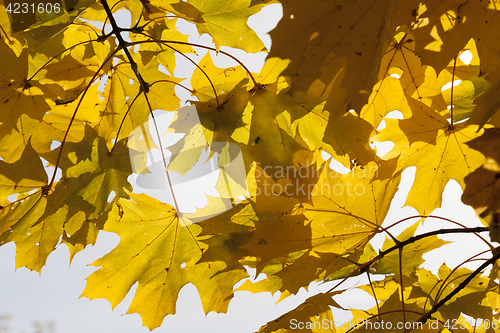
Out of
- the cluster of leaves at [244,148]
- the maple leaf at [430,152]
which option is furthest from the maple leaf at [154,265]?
the maple leaf at [430,152]

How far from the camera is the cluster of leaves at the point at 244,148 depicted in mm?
834

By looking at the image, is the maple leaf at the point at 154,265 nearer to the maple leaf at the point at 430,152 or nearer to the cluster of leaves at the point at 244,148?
the cluster of leaves at the point at 244,148

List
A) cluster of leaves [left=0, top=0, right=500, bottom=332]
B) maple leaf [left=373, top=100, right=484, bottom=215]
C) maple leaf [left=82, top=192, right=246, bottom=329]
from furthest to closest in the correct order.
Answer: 1. maple leaf [left=82, top=192, right=246, bottom=329]
2. maple leaf [left=373, top=100, right=484, bottom=215]
3. cluster of leaves [left=0, top=0, right=500, bottom=332]

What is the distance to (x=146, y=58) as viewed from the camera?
103 cm

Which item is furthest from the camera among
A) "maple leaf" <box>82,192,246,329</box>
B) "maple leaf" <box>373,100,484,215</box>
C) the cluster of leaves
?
"maple leaf" <box>82,192,246,329</box>

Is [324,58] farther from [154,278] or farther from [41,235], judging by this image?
[41,235]

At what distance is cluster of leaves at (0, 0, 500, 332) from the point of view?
83 centimetres

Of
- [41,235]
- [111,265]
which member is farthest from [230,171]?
[41,235]

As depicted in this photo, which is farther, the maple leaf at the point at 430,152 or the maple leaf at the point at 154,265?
the maple leaf at the point at 154,265

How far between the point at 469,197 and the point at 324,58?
35 cm

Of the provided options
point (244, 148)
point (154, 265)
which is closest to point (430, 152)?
point (244, 148)

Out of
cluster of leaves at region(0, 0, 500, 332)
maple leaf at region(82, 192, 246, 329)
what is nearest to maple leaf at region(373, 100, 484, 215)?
cluster of leaves at region(0, 0, 500, 332)

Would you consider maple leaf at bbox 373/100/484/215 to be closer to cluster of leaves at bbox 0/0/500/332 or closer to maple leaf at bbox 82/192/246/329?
cluster of leaves at bbox 0/0/500/332

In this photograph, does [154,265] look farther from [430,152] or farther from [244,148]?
[430,152]
